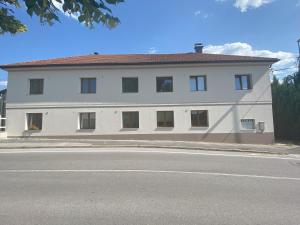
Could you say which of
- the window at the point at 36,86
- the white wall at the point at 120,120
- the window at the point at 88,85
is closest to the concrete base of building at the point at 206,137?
the white wall at the point at 120,120

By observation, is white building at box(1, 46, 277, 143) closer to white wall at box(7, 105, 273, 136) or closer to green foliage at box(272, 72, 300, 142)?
white wall at box(7, 105, 273, 136)

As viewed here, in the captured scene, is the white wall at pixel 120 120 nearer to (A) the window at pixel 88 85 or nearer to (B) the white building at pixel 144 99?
(B) the white building at pixel 144 99

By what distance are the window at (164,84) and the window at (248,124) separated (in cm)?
609

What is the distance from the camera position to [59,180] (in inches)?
306

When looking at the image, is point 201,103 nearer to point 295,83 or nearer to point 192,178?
point 295,83

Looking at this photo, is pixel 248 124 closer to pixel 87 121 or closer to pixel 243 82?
pixel 243 82

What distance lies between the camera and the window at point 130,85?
75.7 feet

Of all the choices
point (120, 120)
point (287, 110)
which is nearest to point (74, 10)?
point (120, 120)

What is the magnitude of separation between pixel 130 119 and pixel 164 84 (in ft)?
12.5

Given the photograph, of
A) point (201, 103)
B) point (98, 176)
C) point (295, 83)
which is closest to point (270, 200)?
point (98, 176)

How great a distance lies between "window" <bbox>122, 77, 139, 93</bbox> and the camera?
23078 millimetres

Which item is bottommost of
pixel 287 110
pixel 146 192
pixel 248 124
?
pixel 146 192

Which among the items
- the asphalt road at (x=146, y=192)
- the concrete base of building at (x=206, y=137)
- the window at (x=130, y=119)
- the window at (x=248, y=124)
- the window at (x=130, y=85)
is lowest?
the asphalt road at (x=146, y=192)

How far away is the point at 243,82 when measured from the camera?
920 inches
